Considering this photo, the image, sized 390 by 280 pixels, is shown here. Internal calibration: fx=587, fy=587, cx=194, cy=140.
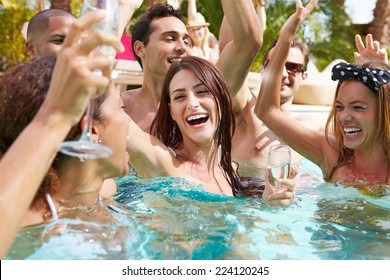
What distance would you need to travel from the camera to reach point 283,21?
22922 millimetres

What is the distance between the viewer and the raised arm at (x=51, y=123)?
6.31 ft

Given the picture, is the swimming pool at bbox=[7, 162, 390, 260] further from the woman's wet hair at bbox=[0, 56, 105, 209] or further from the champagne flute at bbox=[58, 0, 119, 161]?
the champagne flute at bbox=[58, 0, 119, 161]

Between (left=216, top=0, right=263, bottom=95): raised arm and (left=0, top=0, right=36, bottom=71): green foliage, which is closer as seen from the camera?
(left=216, top=0, right=263, bottom=95): raised arm

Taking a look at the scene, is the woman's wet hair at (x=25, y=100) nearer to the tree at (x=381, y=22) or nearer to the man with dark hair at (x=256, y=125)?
the man with dark hair at (x=256, y=125)

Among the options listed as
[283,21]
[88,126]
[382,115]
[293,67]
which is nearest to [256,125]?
[293,67]

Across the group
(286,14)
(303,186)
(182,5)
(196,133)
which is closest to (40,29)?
(196,133)

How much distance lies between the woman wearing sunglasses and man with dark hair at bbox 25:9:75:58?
1.93 m

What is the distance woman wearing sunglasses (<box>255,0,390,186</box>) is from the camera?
4.57 metres

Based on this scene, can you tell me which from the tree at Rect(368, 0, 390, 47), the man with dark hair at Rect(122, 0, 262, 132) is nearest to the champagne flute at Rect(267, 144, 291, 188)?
the man with dark hair at Rect(122, 0, 262, 132)

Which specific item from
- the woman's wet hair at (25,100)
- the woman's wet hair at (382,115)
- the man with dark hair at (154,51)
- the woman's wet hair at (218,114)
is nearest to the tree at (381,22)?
the man with dark hair at (154,51)

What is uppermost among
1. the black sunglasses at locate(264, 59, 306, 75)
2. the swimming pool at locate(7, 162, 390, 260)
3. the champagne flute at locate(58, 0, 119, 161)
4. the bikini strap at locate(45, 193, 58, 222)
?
the champagne flute at locate(58, 0, 119, 161)

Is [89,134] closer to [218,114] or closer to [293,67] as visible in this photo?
[218,114]

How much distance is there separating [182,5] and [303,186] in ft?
56.4

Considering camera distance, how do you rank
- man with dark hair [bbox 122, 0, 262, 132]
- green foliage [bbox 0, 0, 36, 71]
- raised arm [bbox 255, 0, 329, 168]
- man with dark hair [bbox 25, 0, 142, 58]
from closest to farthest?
raised arm [bbox 255, 0, 329, 168] < man with dark hair [bbox 25, 0, 142, 58] < man with dark hair [bbox 122, 0, 262, 132] < green foliage [bbox 0, 0, 36, 71]
